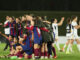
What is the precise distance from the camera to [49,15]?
129ft

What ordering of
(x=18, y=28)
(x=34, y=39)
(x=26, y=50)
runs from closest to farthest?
(x=34, y=39) → (x=26, y=50) → (x=18, y=28)

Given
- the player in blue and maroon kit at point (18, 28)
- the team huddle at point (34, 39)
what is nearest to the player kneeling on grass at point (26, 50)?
the team huddle at point (34, 39)
